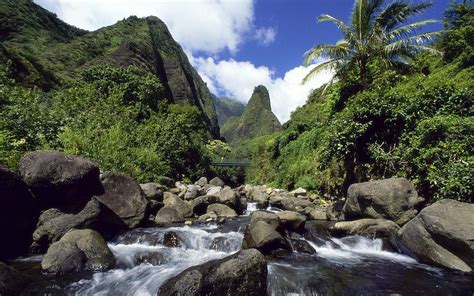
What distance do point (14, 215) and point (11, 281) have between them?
11.5 feet

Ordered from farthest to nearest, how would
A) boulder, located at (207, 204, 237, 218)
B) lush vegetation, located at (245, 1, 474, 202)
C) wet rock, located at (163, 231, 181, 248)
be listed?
boulder, located at (207, 204, 237, 218) → lush vegetation, located at (245, 1, 474, 202) → wet rock, located at (163, 231, 181, 248)

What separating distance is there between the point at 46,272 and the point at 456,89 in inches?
619

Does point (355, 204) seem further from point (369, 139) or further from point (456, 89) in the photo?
point (456, 89)

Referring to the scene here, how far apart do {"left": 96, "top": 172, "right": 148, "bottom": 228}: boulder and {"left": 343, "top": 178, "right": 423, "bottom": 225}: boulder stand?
28.9 feet

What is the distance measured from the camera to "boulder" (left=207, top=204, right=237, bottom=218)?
16.0 meters

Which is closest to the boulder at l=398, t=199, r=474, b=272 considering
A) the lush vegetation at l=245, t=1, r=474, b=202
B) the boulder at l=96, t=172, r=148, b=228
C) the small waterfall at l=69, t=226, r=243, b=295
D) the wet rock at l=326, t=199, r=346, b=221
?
the lush vegetation at l=245, t=1, r=474, b=202

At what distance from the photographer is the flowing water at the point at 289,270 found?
7277mm

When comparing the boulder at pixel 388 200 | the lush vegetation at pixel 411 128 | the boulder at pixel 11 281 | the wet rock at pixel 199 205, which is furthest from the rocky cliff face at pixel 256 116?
the boulder at pixel 11 281

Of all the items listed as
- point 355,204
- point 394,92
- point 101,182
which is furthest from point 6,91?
point 394,92

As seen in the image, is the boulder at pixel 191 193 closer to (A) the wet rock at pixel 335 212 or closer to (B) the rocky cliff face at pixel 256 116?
(A) the wet rock at pixel 335 212

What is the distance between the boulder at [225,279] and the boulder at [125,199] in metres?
6.63

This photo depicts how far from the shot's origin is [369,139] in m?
15.2

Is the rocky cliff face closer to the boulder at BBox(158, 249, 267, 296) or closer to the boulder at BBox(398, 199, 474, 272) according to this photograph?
the boulder at BBox(398, 199, 474, 272)

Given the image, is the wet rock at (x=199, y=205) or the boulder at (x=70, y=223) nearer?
the boulder at (x=70, y=223)
